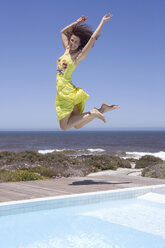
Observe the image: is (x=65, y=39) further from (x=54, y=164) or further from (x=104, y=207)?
(x=54, y=164)

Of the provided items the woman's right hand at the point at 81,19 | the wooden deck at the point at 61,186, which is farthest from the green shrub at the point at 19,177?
the woman's right hand at the point at 81,19

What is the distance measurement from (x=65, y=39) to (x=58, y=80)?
884 millimetres

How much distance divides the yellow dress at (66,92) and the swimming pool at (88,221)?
5.11ft

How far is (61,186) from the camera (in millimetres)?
7062

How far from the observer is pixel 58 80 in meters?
6.32

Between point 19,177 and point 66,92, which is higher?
point 66,92

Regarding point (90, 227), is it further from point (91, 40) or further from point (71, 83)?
point (91, 40)

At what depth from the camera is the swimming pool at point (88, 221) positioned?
14.4 ft

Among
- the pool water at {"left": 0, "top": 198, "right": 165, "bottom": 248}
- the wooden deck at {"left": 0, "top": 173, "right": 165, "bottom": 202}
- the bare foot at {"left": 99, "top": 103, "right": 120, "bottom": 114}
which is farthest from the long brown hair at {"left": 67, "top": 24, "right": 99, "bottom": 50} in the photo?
the pool water at {"left": 0, "top": 198, "right": 165, "bottom": 248}

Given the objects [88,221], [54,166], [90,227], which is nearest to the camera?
[90,227]

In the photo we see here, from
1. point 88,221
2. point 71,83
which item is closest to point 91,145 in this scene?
point 71,83

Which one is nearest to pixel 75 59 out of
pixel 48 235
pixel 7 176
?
pixel 48 235

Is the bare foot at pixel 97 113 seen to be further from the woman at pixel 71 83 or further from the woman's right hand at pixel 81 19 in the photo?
the woman's right hand at pixel 81 19

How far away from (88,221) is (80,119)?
1.79 meters
